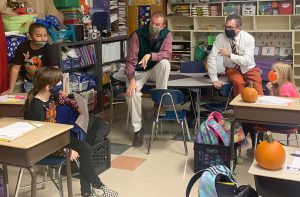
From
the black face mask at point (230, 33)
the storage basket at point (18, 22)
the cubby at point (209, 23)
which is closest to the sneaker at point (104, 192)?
the black face mask at point (230, 33)

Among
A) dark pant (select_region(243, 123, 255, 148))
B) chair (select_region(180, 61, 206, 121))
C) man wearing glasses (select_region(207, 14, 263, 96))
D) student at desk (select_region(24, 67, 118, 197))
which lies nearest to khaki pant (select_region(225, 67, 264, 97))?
man wearing glasses (select_region(207, 14, 263, 96))

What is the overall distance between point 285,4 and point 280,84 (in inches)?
117

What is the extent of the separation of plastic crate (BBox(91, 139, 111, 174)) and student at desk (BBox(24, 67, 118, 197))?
0.44 m

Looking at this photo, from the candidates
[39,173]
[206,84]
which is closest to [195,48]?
[206,84]

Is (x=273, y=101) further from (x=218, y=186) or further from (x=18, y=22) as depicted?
(x=18, y=22)

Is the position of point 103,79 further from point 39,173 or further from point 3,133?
point 3,133

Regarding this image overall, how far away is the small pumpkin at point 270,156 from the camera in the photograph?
6.45 feet

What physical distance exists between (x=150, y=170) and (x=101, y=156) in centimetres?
47

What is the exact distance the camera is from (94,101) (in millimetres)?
5742

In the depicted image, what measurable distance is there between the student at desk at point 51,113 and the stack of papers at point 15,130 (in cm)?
26

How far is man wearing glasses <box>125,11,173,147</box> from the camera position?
167 inches

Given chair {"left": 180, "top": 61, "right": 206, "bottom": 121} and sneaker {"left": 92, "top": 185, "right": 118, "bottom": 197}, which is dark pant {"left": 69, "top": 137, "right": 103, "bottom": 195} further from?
chair {"left": 180, "top": 61, "right": 206, "bottom": 121}

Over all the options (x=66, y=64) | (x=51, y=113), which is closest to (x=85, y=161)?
(x=51, y=113)

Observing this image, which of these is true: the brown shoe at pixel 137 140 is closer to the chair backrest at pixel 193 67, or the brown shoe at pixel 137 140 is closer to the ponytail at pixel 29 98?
the chair backrest at pixel 193 67
